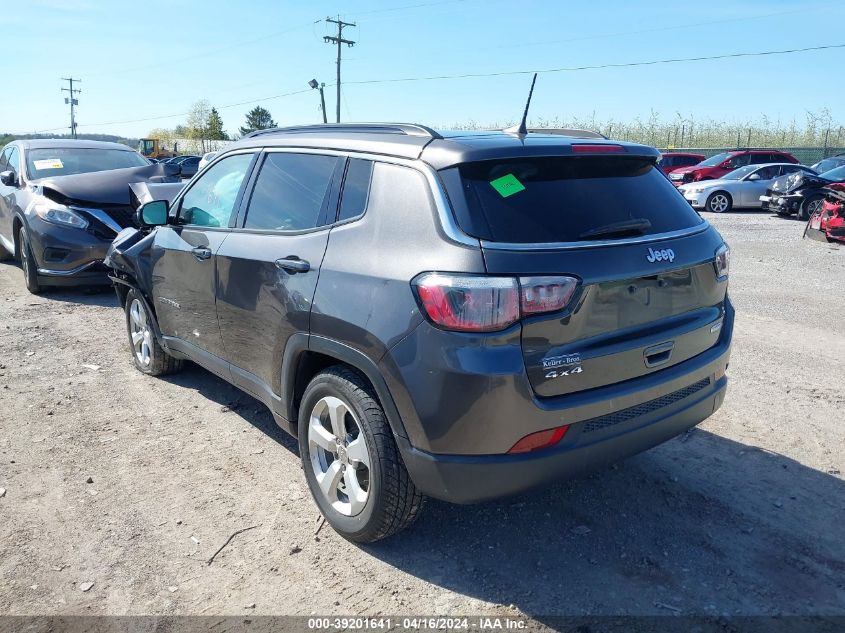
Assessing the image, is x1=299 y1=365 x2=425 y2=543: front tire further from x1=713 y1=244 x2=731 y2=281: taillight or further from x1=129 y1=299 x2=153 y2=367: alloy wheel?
x1=129 y1=299 x2=153 y2=367: alloy wheel

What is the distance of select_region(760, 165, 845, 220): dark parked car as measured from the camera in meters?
17.8

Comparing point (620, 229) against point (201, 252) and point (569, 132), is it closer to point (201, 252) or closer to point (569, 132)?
point (569, 132)

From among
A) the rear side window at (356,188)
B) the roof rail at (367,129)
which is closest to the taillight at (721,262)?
the roof rail at (367,129)

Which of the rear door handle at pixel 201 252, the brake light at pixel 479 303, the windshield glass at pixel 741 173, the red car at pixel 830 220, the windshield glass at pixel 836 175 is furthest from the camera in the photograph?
the windshield glass at pixel 741 173

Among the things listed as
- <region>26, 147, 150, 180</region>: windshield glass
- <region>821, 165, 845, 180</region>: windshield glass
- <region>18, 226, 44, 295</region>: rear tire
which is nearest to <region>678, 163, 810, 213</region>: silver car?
<region>821, 165, 845, 180</region>: windshield glass

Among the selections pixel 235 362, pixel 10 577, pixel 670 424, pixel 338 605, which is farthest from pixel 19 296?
pixel 670 424

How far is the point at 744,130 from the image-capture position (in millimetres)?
56125

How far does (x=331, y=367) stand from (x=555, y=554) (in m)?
1.32

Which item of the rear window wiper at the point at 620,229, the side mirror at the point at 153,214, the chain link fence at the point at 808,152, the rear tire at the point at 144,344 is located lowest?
the rear tire at the point at 144,344

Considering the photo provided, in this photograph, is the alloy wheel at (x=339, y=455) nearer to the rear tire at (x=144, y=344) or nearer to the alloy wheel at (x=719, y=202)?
the rear tire at (x=144, y=344)

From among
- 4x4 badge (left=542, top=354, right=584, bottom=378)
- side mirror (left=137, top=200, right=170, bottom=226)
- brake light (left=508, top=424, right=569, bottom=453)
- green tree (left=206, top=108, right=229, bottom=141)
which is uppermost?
green tree (left=206, top=108, right=229, bottom=141)

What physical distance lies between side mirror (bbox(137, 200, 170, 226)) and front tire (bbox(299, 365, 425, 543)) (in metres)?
2.04

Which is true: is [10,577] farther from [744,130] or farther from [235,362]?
[744,130]

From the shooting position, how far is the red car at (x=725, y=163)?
76.8 feet
